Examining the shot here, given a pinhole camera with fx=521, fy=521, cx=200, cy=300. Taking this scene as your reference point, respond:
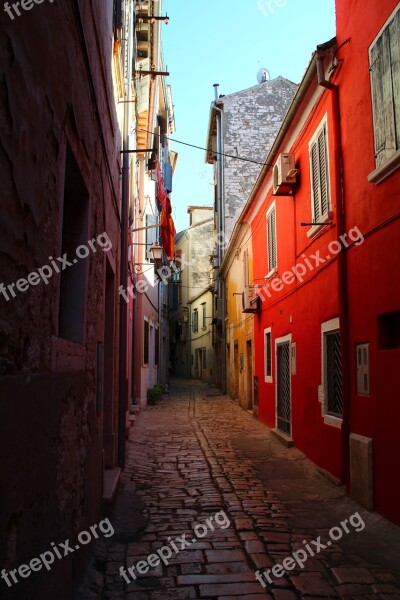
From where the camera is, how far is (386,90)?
205 inches

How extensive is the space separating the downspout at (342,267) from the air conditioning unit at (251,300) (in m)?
6.54

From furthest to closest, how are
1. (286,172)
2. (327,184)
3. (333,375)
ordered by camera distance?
(286,172) → (327,184) → (333,375)

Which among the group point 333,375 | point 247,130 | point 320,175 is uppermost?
point 247,130

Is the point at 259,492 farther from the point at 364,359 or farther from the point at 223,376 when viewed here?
the point at 223,376

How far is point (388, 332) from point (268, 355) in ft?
22.4

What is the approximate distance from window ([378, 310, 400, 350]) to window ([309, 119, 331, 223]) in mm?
2284

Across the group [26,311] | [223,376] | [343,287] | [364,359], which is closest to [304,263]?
[343,287]

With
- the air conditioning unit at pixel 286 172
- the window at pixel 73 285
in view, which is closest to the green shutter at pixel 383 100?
the window at pixel 73 285

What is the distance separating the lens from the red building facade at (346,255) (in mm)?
5172

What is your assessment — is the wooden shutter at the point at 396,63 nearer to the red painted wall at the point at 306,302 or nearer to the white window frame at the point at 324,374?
the red painted wall at the point at 306,302

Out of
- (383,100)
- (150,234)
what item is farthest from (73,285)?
(150,234)

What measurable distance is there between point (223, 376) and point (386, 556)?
1778 centimetres

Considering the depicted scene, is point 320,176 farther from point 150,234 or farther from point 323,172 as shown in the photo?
point 150,234

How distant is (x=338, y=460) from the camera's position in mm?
6531
